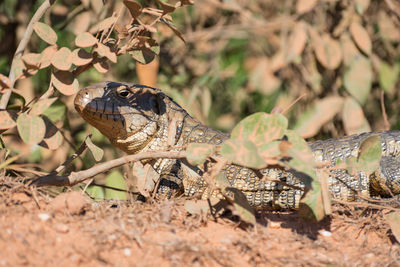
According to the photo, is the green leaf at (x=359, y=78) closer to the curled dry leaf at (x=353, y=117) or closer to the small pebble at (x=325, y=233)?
the curled dry leaf at (x=353, y=117)

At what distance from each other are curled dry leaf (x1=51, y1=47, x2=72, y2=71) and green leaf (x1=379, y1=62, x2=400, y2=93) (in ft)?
16.7

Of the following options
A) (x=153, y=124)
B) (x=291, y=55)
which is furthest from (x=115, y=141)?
(x=291, y=55)

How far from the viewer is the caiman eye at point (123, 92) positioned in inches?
160

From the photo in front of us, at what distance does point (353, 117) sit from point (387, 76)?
153 centimetres

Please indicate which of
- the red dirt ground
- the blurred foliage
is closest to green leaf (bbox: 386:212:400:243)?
A: the red dirt ground

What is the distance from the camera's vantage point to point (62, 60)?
2.86 m

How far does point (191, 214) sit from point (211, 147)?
54 cm

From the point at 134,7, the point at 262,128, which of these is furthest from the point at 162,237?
the point at 134,7

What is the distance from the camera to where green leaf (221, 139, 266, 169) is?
2311 millimetres

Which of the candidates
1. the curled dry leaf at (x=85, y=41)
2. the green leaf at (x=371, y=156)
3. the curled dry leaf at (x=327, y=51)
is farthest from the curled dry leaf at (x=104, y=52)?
the curled dry leaf at (x=327, y=51)

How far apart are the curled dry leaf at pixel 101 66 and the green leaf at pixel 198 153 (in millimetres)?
840

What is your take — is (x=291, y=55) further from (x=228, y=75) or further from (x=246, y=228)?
(x=246, y=228)

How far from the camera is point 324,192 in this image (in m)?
2.57

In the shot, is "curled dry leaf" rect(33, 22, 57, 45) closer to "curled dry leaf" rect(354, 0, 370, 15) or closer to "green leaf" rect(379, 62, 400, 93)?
"curled dry leaf" rect(354, 0, 370, 15)
